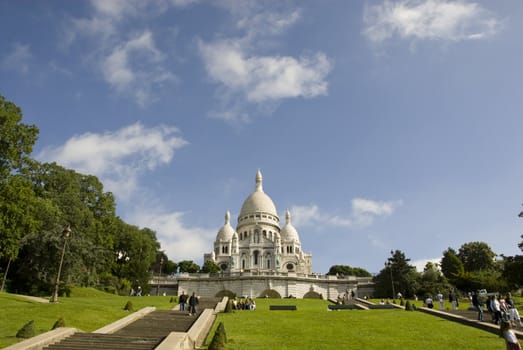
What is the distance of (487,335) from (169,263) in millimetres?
88363

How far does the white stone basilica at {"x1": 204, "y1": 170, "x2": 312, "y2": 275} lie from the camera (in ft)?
299

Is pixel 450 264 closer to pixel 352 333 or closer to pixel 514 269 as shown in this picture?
pixel 514 269

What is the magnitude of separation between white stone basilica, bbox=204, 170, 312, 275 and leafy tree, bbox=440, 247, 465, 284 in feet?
91.0

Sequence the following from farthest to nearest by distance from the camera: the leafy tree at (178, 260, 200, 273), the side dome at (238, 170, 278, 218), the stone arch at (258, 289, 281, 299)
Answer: the side dome at (238, 170, 278, 218)
the leafy tree at (178, 260, 200, 273)
the stone arch at (258, 289, 281, 299)

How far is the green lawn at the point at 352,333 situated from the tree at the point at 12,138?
18576 mm

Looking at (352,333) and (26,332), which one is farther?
(352,333)

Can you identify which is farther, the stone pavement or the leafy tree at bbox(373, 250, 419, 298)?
the leafy tree at bbox(373, 250, 419, 298)

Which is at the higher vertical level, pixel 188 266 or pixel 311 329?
pixel 188 266

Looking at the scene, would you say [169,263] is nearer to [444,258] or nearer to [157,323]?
[444,258]

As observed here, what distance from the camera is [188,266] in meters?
96.4

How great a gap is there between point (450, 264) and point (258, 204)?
46671 mm

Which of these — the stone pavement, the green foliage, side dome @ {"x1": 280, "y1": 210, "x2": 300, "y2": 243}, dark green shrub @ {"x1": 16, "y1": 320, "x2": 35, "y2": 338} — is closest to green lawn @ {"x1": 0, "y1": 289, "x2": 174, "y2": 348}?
dark green shrub @ {"x1": 16, "y1": 320, "x2": 35, "y2": 338}

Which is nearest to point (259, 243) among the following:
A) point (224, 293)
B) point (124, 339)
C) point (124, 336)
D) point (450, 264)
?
point (224, 293)

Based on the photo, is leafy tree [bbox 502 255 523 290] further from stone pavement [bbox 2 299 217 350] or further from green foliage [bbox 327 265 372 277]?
green foliage [bbox 327 265 372 277]
